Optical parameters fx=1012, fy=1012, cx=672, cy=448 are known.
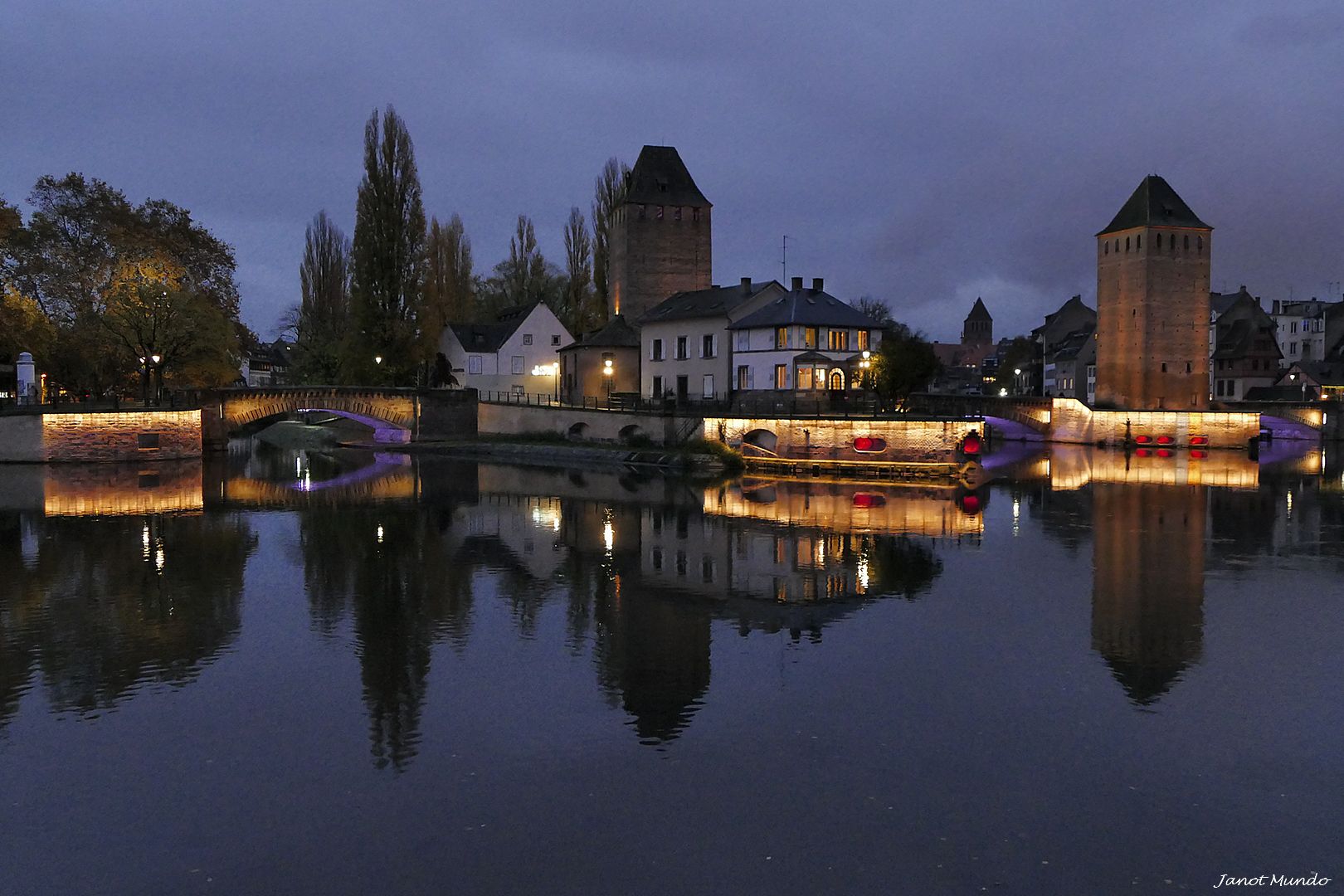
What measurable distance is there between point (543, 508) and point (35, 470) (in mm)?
22077

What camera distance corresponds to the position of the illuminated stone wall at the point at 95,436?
130 feet

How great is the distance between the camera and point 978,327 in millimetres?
171375

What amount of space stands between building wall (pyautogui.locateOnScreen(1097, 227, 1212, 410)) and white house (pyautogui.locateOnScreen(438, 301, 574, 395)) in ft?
121

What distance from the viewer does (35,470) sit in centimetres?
3756

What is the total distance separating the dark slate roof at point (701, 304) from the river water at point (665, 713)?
28785 mm

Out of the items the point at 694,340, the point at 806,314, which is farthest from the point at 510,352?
the point at 806,314

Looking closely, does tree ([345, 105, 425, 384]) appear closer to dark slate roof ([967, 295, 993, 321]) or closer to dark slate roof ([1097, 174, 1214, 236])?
dark slate roof ([1097, 174, 1214, 236])

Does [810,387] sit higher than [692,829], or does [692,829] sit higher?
[810,387]

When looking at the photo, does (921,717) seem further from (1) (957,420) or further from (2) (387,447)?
(2) (387,447)

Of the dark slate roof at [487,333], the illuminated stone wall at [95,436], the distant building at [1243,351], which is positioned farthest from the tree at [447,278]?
the distant building at [1243,351]

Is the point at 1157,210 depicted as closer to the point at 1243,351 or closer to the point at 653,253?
the point at 1243,351

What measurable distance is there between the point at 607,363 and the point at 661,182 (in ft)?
43.6

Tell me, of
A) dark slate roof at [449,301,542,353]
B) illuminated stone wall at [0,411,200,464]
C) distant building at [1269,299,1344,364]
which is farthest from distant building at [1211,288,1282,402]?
illuminated stone wall at [0,411,200,464]

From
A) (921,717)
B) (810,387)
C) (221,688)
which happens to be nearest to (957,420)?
(810,387)
